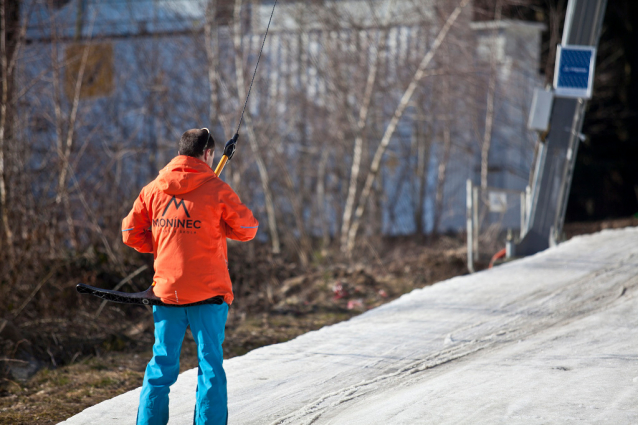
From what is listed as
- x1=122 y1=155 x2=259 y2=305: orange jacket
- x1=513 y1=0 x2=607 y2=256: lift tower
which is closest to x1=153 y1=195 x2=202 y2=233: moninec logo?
x1=122 y1=155 x2=259 y2=305: orange jacket

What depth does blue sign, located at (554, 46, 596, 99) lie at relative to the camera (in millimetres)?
9383

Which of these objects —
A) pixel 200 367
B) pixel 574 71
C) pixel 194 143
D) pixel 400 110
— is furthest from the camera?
pixel 400 110

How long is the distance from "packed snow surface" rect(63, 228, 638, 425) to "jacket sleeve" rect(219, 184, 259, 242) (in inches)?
53.0

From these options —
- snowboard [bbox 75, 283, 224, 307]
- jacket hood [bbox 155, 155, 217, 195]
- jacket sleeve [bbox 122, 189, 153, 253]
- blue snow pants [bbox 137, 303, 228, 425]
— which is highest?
jacket hood [bbox 155, 155, 217, 195]

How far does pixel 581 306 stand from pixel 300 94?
29.9 feet

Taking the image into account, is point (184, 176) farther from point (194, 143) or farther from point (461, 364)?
point (461, 364)

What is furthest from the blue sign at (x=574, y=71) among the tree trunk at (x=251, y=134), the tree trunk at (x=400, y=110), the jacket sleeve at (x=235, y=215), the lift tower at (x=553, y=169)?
the jacket sleeve at (x=235, y=215)

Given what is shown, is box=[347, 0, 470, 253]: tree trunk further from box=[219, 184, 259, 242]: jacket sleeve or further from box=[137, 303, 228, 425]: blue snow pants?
box=[137, 303, 228, 425]: blue snow pants

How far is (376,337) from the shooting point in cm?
623

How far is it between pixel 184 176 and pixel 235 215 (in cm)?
37

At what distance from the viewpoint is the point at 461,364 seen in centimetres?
526

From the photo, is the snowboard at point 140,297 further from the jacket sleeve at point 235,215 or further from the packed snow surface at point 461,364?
the packed snow surface at point 461,364

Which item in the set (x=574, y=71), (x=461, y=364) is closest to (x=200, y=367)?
(x=461, y=364)

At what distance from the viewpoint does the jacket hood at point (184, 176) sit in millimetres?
3758
